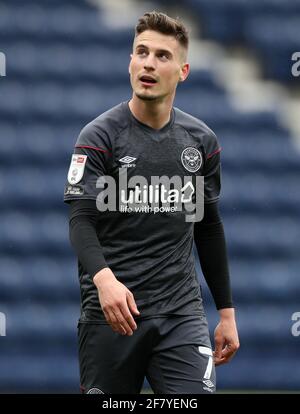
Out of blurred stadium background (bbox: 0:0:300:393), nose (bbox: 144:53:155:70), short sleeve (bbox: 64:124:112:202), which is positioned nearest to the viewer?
short sleeve (bbox: 64:124:112:202)

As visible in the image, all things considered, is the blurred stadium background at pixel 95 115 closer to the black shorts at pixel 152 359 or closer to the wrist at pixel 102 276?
the black shorts at pixel 152 359

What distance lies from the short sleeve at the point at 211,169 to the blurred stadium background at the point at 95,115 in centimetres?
263

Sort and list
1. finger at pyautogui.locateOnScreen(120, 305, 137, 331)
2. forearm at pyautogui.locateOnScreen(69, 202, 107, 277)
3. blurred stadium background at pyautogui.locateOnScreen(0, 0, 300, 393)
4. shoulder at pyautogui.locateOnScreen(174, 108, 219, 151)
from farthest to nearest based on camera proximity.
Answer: blurred stadium background at pyautogui.locateOnScreen(0, 0, 300, 393) → shoulder at pyautogui.locateOnScreen(174, 108, 219, 151) → forearm at pyautogui.locateOnScreen(69, 202, 107, 277) → finger at pyautogui.locateOnScreen(120, 305, 137, 331)

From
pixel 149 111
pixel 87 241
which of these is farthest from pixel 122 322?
pixel 149 111

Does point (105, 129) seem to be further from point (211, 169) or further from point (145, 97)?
point (211, 169)

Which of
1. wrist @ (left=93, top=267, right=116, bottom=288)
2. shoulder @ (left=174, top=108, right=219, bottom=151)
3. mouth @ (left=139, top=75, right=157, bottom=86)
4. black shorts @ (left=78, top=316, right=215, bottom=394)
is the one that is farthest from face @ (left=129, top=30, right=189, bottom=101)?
black shorts @ (left=78, top=316, right=215, bottom=394)

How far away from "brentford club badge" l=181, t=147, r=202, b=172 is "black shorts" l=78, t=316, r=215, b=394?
1.60 feet

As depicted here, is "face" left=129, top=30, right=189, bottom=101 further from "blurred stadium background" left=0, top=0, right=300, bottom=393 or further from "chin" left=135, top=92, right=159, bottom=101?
"blurred stadium background" left=0, top=0, right=300, bottom=393

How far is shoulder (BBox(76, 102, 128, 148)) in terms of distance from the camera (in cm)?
339

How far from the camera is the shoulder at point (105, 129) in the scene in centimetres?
339

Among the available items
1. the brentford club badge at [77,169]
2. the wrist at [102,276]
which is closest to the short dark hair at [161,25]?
the brentford club badge at [77,169]

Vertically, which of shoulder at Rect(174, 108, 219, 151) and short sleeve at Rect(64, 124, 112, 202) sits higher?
shoulder at Rect(174, 108, 219, 151)

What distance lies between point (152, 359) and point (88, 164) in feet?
2.11

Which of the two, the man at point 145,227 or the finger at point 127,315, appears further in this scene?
the man at point 145,227
